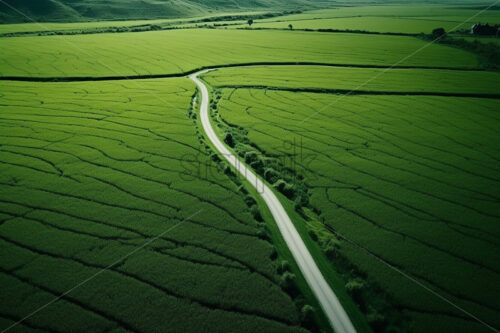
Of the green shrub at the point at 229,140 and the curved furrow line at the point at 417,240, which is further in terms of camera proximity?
the green shrub at the point at 229,140

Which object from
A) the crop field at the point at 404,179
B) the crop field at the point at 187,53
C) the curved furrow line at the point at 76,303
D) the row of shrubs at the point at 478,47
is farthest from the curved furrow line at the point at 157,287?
the row of shrubs at the point at 478,47

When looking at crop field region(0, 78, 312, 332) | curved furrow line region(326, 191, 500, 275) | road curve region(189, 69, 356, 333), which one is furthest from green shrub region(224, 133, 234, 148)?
curved furrow line region(326, 191, 500, 275)

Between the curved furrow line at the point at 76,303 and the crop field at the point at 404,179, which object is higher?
the crop field at the point at 404,179

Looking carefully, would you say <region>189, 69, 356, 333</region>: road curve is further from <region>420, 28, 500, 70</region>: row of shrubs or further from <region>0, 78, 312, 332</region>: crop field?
<region>420, 28, 500, 70</region>: row of shrubs

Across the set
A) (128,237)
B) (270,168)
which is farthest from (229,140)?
(128,237)

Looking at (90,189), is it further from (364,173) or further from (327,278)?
(364,173)

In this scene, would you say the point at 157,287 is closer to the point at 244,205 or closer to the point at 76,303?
the point at 76,303

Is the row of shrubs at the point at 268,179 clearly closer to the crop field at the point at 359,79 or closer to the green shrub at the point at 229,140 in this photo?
the green shrub at the point at 229,140
